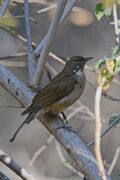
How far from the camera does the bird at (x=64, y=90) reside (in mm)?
3420

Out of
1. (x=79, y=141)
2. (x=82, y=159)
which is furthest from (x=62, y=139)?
(x=82, y=159)

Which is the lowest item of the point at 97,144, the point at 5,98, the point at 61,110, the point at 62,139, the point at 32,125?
the point at 32,125

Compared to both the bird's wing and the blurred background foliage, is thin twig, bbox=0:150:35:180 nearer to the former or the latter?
the bird's wing

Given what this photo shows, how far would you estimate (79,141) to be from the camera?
2.33 m

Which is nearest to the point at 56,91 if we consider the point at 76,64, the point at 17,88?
the point at 76,64

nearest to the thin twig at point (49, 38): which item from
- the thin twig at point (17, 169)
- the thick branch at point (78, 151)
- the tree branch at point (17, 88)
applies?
the tree branch at point (17, 88)

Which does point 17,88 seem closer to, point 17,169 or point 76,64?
point 17,169

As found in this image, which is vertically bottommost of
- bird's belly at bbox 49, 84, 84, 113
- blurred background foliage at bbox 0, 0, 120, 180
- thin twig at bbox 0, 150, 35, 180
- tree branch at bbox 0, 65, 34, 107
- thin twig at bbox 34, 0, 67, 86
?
blurred background foliage at bbox 0, 0, 120, 180

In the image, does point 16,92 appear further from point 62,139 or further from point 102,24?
point 102,24

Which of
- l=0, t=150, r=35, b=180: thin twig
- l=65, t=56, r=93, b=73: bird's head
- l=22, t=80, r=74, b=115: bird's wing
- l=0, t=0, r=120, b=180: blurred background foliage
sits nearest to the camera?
l=0, t=150, r=35, b=180: thin twig

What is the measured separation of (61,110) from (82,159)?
1.47 meters

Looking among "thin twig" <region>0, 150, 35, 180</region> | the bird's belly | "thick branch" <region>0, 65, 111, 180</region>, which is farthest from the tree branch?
the bird's belly

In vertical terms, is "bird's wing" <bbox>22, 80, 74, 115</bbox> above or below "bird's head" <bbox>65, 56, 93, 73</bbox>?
above

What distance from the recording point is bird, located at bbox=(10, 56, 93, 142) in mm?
3420
